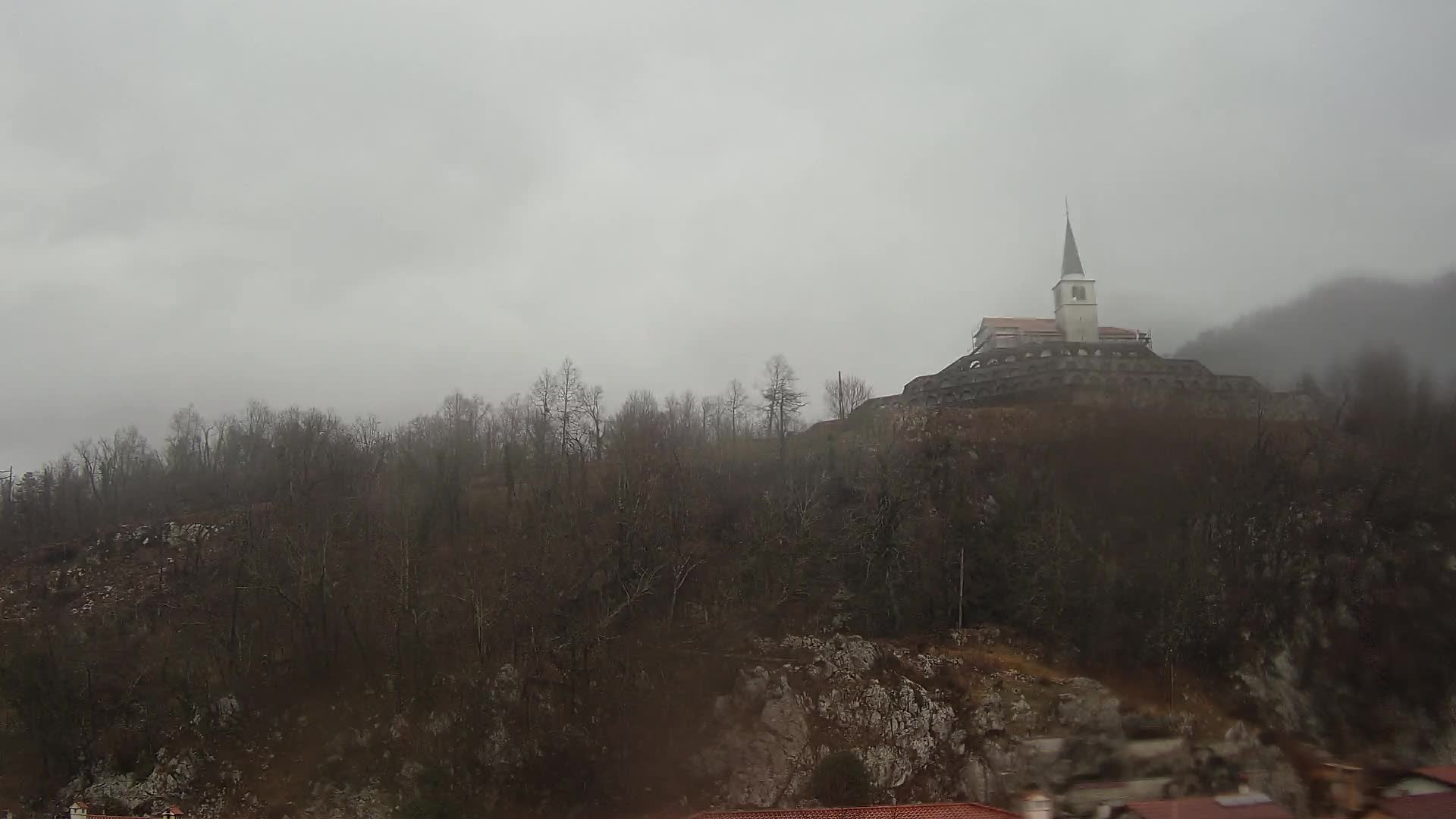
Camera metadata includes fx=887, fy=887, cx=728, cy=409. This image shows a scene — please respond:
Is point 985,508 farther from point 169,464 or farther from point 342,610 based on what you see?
point 169,464

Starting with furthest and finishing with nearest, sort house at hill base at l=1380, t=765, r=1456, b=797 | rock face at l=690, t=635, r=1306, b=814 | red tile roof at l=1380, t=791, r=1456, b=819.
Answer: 1. rock face at l=690, t=635, r=1306, b=814
2. house at hill base at l=1380, t=765, r=1456, b=797
3. red tile roof at l=1380, t=791, r=1456, b=819

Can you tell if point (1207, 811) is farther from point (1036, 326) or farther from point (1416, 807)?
point (1036, 326)

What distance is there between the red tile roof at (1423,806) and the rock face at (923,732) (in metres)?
13.3

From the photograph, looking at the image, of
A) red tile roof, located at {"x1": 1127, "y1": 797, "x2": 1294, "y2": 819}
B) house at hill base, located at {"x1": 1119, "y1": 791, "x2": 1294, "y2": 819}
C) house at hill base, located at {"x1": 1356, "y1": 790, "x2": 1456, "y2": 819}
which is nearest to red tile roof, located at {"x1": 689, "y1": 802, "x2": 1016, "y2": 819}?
house at hill base, located at {"x1": 1119, "y1": 791, "x2": 1294, "y2": 819}

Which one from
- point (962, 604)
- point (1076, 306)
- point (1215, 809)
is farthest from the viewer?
point (1076, 306)

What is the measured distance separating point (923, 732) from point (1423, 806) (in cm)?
1915

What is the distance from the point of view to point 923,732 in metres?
29.6

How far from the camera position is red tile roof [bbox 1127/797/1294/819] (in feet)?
36.4

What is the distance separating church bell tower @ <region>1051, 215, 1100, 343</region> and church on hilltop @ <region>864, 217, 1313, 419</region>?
18.0ft

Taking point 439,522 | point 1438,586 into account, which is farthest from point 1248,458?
point 439,522

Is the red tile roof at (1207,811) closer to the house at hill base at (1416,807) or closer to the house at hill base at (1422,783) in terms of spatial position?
the house at hill base at (1416,807)

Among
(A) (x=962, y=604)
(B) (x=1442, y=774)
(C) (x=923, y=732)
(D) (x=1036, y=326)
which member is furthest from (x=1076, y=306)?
(B) (x=1442, y=774)

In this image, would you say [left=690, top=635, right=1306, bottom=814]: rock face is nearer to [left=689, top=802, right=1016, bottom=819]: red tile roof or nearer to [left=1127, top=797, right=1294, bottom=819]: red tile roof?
[left=689, top=802, right=1016, bottom=819]: red tile roof

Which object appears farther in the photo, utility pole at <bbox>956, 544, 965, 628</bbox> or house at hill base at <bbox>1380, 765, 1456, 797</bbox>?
utility pole at <bbox>956, 544, 965, 628</bbox>
